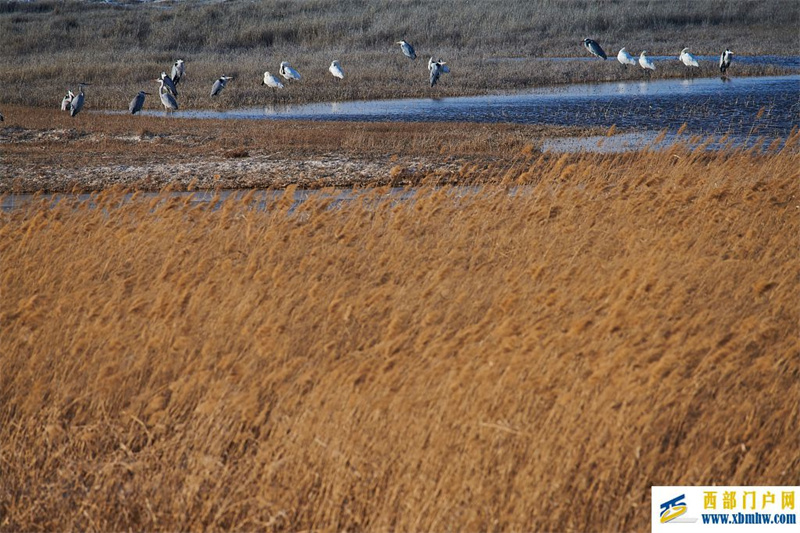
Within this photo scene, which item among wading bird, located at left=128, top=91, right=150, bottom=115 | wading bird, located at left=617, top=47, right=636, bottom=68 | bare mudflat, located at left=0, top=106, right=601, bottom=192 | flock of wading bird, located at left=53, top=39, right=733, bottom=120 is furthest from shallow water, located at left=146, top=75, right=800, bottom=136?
bare mudflat, located at left=0, top=106, right=601, bottom=192

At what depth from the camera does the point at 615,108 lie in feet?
94.2

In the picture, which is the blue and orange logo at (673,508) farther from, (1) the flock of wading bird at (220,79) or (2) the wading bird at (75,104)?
(2) the wading bird at (75,104)

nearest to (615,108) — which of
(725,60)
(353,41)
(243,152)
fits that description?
(725,60)

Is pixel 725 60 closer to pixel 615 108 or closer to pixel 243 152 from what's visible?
pixel 615 108

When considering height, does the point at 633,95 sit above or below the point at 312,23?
below

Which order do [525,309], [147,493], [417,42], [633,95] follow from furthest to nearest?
[417,42] → [633,95] → [525,309] → [147,493]

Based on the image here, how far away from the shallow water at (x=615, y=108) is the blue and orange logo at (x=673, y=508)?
61.6ft

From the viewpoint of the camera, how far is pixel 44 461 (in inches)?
217

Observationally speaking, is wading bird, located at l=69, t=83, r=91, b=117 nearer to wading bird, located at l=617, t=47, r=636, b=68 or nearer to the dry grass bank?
the dry grass bank

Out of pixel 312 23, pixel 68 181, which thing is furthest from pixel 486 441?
pixel 312 23

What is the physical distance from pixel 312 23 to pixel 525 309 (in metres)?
54.5

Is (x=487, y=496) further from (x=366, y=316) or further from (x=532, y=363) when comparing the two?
(x=366, y=316)

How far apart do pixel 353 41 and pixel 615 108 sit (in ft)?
92.6

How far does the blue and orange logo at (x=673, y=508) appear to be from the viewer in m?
4.80
